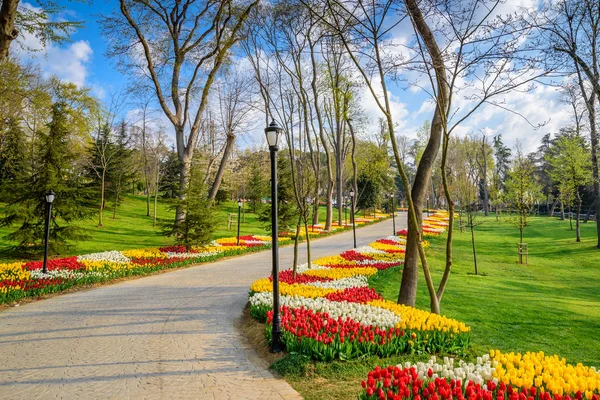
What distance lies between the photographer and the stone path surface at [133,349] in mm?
4098

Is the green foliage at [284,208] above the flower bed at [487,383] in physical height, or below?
above

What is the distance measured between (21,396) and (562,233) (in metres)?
35.3

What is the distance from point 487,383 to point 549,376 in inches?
22.0

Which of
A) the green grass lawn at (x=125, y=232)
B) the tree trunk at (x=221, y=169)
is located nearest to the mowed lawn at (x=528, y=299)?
the tree trunk at (x=221, y=169)

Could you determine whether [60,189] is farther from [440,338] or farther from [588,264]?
[588,264]

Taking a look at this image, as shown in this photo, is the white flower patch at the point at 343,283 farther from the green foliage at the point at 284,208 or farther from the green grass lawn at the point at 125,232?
the green foliage at the point at 284,208

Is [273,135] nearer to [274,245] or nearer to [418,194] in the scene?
[274,245]

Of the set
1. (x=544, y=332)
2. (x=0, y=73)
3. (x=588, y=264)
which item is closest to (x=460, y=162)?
(x=588, y=264)

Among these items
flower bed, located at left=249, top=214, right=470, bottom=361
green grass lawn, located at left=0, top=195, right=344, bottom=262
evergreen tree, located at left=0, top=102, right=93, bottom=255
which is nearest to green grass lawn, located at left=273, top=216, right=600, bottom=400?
flower bed, located at left=249, top=214, right=470, bottom=361

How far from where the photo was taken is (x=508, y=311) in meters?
8.47

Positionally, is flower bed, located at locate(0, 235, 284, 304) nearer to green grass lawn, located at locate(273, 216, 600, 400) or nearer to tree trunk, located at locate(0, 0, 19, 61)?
tree trunk, located at locate(0, 0, 19, 61)

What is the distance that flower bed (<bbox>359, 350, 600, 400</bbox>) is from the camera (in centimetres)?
312

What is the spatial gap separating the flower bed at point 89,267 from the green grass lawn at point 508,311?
7645 millimetres

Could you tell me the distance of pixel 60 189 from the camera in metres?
13.8
